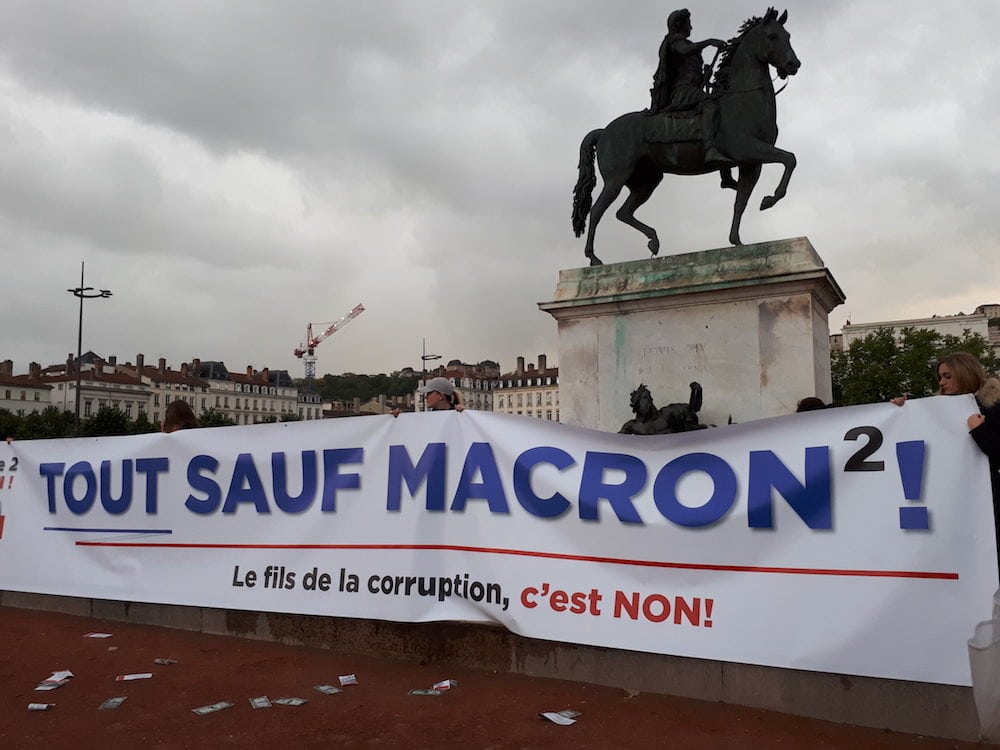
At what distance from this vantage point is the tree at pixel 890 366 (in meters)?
52.4

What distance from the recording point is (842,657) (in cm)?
402

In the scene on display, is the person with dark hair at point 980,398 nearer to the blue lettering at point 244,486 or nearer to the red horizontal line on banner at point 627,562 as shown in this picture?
the red horizontal line on banner at point 627,562

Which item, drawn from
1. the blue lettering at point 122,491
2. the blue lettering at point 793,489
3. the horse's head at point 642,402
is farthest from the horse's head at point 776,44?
the blue lettering at point 122,491

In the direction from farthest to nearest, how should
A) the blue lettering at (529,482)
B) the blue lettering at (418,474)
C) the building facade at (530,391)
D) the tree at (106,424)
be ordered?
the building facade at (530,391), the tree at (106,424), the blue lettering at (418,474), the blue lettering at (529,482)

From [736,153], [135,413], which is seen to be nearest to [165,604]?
[736,153]

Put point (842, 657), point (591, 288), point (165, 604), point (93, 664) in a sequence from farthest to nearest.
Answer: point (591, 288) < point (165, 604) < point (93, 664) < point (842, 657)

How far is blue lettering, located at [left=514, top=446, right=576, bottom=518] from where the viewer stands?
16.4 ft

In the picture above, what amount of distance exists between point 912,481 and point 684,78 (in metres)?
5.47

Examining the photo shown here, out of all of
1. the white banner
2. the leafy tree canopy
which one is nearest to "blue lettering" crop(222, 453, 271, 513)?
the white banner

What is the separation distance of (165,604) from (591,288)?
4963 mm

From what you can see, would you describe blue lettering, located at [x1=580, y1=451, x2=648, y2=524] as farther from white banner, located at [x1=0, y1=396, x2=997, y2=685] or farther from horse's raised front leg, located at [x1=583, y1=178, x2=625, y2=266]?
horse's raised front leg, located at [x1=583, y1=178, x2=625, y2=266]

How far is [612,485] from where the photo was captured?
4875mm

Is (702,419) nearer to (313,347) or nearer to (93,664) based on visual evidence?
(93,664)

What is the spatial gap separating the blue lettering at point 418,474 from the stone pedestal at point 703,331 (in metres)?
2.77
